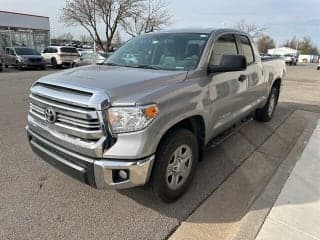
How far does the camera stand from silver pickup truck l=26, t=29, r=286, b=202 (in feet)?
9.12

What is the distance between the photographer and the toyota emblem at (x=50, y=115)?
3.09 m

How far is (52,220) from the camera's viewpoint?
3041 mm

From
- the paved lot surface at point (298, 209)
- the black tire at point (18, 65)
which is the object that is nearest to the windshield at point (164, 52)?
the paved lot surface at point (298, 209)

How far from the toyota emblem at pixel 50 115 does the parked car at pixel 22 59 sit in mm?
20917

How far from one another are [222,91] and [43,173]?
2507mm

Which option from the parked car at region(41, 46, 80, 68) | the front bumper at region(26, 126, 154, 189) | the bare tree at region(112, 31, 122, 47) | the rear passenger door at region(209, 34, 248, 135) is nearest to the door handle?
the rear passenger door at region(209, 34, 248, 135)

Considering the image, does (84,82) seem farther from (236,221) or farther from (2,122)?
(2,122)

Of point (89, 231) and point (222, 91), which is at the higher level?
point (222, 91)

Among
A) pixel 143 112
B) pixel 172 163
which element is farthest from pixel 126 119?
pixel 172 163

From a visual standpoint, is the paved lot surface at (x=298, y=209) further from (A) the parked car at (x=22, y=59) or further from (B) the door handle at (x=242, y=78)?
(A) the parked car at (x=22, y=59)

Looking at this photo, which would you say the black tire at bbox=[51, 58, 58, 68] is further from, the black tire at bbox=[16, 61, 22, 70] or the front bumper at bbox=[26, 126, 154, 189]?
the front bumper at bbox=[26, 126, 154, 189]

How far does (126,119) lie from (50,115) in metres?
0.88

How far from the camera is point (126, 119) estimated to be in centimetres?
276

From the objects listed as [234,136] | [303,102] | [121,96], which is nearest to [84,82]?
[121,96]
